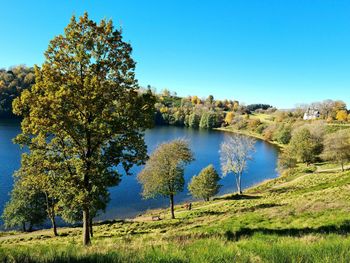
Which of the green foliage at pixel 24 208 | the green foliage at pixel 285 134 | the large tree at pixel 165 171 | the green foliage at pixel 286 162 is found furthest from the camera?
the green foliage at pixel 285 134

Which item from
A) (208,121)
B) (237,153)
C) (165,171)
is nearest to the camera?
(165,171)

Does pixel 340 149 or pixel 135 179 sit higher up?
pixel 340 149

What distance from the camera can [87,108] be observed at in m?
13.7

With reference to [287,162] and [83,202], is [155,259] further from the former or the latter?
[287,162]

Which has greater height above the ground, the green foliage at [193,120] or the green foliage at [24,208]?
the green foliage at [193,120]

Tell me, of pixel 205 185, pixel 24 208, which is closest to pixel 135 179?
pixel 205 185

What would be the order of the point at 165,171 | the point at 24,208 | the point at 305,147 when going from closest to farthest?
the point at 24,208 → the point at 165,171 → the point at 305,147

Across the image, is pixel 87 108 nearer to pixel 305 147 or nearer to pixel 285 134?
pixel 305 147

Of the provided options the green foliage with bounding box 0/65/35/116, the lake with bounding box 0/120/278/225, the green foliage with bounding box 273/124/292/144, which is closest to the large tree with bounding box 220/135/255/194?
the lake with bounding box 0/120/278/225

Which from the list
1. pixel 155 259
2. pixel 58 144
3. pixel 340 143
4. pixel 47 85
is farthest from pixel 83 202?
pixel 340 143

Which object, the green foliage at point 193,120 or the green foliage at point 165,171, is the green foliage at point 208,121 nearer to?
the green foliage at point 193,120

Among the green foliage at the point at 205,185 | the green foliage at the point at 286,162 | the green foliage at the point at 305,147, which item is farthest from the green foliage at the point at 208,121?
the green foliage at the point at 205,185

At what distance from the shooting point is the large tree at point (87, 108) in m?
13.4

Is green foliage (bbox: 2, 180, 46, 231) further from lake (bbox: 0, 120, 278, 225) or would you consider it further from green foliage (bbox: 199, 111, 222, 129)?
green foliage (bbox: 199, 111, 222, 129)
